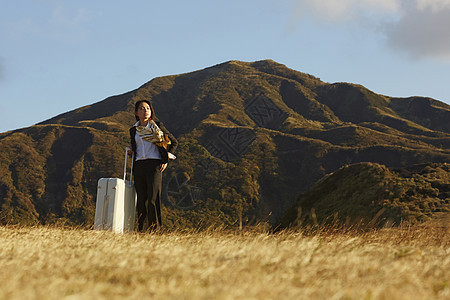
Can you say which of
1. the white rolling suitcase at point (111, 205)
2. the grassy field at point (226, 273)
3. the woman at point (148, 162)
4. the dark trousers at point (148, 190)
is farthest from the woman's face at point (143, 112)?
the grassy field at point (226, 273)

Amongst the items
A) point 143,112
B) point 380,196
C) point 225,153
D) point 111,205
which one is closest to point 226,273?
point 111,205

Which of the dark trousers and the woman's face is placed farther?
the woman's face

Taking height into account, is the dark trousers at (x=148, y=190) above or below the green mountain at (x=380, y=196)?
above

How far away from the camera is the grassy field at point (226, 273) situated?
6.64 ft

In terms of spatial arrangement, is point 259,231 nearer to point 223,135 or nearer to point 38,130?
point 223,135

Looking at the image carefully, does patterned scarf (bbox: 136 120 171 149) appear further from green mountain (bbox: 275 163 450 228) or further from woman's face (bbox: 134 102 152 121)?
green mountain (bbox: 275 163 450 228)

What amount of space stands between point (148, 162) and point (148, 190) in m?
0.40

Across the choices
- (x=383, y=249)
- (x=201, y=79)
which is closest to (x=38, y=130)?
(x=201, y=79)

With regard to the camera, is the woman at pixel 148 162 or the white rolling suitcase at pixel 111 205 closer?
the white rolling suitcase at pixel 111 205

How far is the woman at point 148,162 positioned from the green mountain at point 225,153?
4045cm

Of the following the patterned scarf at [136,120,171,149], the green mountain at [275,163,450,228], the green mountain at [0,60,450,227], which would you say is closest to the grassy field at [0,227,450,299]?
the patterned scarf at [136,120,171,149]

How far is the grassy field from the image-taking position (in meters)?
2.03

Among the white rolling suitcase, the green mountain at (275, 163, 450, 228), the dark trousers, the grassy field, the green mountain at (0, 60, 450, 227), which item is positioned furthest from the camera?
the green mountain at (0, 60, 450, 227)

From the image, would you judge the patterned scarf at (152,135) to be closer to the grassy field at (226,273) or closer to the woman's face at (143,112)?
the woman's face at (143,112)
